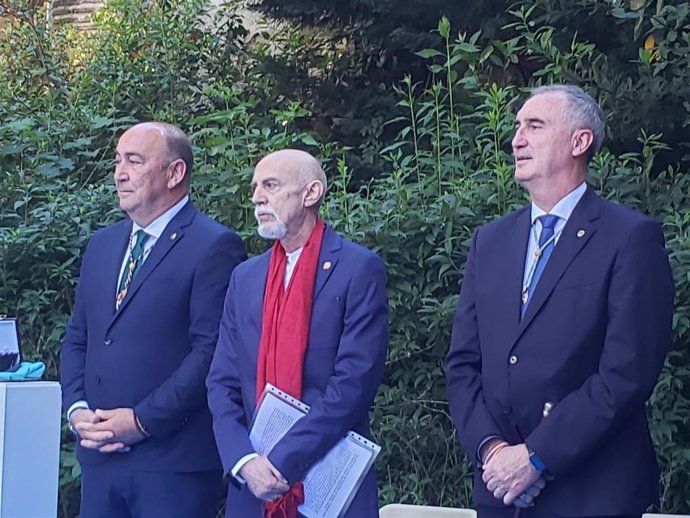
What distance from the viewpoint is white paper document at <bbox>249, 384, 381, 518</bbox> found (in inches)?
143

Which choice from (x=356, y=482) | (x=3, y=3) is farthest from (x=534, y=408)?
(x=3, y=3)

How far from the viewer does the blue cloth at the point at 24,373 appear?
450cm

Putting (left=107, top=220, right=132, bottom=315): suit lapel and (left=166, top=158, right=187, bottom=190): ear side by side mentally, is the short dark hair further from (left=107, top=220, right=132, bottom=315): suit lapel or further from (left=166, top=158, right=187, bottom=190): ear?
(left=107, top=220, right=132, bottom=315): suit lapel

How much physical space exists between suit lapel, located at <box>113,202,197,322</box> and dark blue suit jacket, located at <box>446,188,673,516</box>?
1.24 metres

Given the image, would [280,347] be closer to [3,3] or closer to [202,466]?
[202,466]

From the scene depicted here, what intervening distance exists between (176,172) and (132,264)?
38cm

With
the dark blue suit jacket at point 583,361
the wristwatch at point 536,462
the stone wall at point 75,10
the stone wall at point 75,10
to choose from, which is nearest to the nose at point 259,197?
the dark blue suit jacket at point 583,361

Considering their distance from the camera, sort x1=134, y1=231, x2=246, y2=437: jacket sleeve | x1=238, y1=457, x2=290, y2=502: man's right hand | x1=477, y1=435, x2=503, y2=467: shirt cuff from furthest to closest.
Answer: x1=134, y1=231, x2=246, y2=437: jacket sleeve < x1=238, y1=457, x2=290, y2=502: man's right hand < x1=477, y1=435, x2=503, y2=467: shirt cuff

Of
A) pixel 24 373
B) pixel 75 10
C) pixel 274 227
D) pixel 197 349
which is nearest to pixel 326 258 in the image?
pixel 274 227

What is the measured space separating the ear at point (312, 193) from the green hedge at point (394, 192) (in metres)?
1.47

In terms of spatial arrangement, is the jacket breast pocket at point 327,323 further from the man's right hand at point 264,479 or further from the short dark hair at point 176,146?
the short dark hair at point 176,146

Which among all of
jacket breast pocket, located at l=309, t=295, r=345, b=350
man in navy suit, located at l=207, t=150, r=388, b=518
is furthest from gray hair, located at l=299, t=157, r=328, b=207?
jacket breast pocket, located at l=309, t=295, r=345, b=350

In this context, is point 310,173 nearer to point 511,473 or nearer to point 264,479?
point 264,479

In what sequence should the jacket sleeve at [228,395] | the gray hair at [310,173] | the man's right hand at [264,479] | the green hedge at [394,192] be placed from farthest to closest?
the green hedge at [394,192] < the gray hair at [310,173] < the jacket sleeve at [228,395] < the man's right hand at [264,479]
